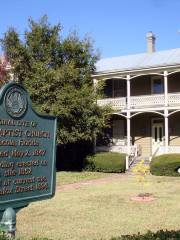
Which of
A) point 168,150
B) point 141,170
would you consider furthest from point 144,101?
point 141,170

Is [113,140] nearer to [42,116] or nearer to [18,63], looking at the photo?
[18,63]

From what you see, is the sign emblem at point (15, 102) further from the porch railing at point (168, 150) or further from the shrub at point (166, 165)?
the porch railing at point (168, 150)

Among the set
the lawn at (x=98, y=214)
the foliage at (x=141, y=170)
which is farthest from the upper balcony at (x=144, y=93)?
the lawn at (x=98, y=214)

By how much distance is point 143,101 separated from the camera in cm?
3133

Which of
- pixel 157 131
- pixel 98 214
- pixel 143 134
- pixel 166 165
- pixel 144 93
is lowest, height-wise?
pixel 98 214

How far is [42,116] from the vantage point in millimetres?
6898

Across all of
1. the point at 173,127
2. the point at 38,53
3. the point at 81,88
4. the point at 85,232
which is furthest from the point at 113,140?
the point at 85,232

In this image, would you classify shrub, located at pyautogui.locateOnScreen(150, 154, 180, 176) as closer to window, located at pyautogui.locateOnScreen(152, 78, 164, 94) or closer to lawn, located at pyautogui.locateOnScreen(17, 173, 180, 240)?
lawn, located at pyautogui.locateOnScreen(17, 173, 180, 240)

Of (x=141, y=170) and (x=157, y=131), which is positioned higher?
(x=157, y=131)

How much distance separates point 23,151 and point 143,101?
2533cm

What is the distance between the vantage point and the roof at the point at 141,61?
104 feet

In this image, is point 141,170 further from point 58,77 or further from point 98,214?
point 58,77

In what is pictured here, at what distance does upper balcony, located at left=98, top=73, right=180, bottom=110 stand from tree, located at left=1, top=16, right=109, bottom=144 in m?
2.90

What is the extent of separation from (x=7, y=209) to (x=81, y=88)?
22418 mm
